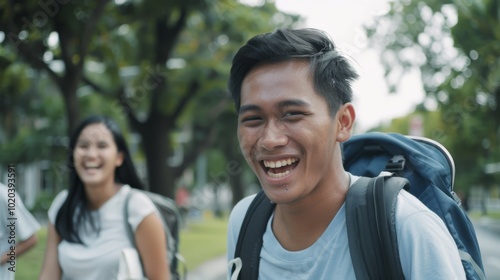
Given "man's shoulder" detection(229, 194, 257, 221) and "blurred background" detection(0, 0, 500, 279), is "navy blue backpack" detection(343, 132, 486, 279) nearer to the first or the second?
"man's shoulder" detection(229, 194, 257, 221)

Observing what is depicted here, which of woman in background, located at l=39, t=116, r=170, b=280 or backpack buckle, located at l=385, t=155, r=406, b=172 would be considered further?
woman in background, located at l=39, t=116, r=170, b=280

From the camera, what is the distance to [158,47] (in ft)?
52.5

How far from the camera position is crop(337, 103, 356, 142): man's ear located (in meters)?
2.10

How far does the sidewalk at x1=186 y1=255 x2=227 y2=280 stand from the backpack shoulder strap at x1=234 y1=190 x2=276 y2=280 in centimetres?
1012

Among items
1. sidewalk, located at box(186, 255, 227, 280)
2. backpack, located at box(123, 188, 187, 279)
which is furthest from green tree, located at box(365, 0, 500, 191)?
backpack, located at box(123, 188, 187, 279)

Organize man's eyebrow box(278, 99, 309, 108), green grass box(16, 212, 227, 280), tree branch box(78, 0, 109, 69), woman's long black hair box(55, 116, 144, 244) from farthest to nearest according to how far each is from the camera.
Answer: green grass box(16, 212, 227, 280) < tree branch box(78, 0, 109, 69) < woman's long black hair box(55, 116, 144, 244) < man's eyebrow box(278, 99, 309, 108)

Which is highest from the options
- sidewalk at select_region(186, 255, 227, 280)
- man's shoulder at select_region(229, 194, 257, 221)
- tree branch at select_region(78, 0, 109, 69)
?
tree branch at select_region(78, 0, 109, 69)

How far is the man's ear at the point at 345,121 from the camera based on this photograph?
6.88 feet

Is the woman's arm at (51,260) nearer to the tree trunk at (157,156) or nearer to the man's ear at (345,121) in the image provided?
the man's ear at (345,121)

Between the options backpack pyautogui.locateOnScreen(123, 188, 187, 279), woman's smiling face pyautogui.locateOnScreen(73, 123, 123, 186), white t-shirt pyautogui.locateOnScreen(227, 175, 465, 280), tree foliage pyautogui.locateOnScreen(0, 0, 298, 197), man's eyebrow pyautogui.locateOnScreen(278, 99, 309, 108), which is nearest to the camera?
white t-shirt pyautogui.locateOnScreen(227, 175, 465, 280)

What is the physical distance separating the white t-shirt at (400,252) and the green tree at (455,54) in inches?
381

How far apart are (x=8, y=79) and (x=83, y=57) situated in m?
2.61

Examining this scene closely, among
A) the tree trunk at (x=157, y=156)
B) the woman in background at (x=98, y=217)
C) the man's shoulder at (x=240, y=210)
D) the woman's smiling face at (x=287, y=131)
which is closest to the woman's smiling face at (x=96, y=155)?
the woman in background at (x=98, y=217)

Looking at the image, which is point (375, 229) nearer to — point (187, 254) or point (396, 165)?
point (396, 165)
